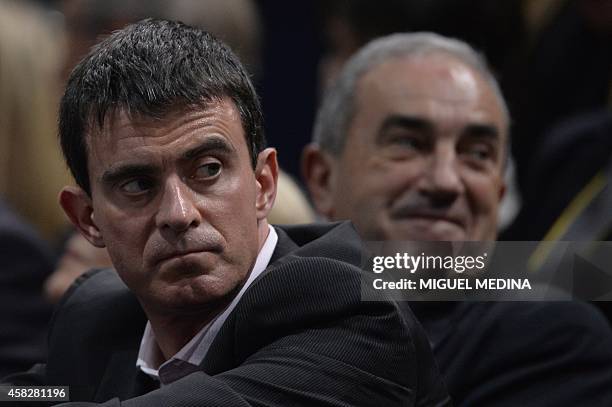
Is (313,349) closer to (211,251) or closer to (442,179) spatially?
(211,251)

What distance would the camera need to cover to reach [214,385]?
169cm

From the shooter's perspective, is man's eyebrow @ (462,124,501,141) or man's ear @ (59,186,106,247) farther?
man's eyebrow @ (462,124,501,141)

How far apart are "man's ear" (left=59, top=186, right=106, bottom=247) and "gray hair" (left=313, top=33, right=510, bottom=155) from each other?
2.95 ft

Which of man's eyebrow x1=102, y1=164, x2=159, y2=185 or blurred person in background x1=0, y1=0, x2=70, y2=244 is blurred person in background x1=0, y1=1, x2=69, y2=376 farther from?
man's eyebrow x1=102, y1=164, x2=159, y2=185

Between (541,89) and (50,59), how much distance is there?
4.95ft

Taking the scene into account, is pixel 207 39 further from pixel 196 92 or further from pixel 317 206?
pixel 317 206

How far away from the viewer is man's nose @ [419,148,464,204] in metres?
2.53

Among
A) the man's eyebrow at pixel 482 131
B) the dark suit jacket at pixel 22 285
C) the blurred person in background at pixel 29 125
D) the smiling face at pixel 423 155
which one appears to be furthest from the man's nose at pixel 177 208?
the blurred person in background at pixel 29 125

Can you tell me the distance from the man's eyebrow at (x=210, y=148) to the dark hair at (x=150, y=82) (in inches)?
2.2

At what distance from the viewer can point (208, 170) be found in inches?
71.0

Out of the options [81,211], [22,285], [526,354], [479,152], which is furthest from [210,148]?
[22,285]

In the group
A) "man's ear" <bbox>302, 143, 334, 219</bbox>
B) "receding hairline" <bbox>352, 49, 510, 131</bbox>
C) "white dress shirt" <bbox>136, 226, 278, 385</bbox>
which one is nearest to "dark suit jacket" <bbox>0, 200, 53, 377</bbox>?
"man's ear" <bbox>302, 143, 334, 219</bbox>

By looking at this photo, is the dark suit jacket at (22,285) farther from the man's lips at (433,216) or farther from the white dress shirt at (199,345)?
the white dress shirt at (199,345)

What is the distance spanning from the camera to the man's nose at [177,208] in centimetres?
175
